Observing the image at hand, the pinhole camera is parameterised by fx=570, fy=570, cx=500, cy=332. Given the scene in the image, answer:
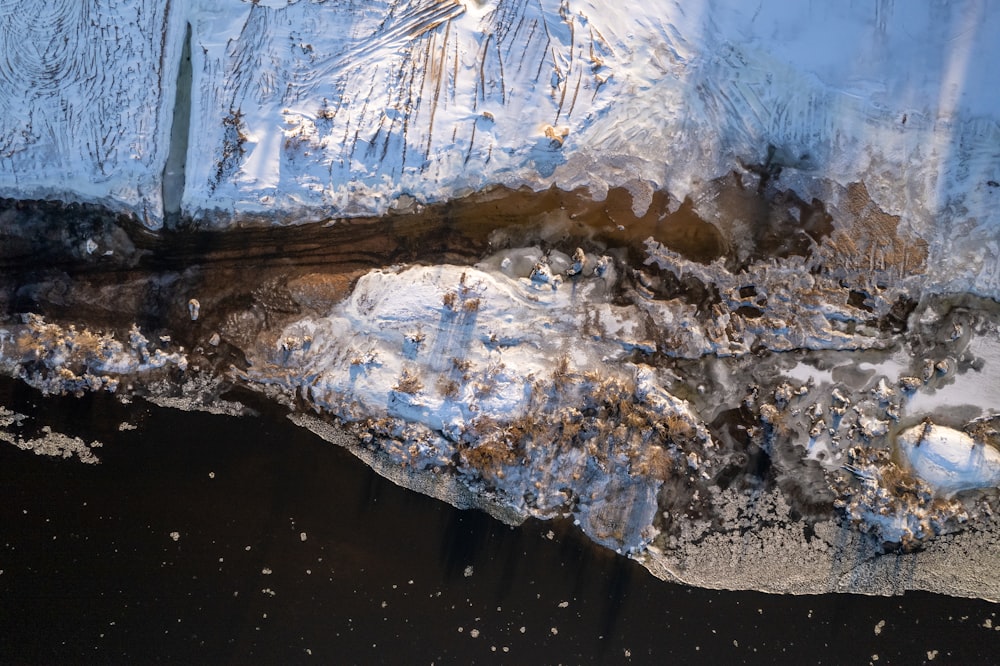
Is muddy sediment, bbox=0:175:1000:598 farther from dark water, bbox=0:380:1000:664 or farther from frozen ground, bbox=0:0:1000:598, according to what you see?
dark water, bbox=0:380:1000:664

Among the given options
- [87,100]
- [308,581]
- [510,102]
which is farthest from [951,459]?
[87,100]

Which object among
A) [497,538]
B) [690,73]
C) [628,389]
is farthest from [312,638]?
[690,73]

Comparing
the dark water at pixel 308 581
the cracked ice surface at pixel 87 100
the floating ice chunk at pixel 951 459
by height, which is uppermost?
the cracked ice surface at pixel 87 100

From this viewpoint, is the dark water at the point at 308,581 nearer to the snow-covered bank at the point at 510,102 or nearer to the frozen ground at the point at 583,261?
the frozen ground at the point at 583,261

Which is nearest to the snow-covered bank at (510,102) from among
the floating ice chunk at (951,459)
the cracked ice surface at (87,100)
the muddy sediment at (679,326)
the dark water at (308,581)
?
the cracked ice surface at (87,100)

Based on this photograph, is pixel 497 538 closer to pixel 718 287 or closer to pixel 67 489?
pixel 718 287

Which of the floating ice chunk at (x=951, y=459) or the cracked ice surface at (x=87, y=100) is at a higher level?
the cracked ice surface at (x=87, y=100)
